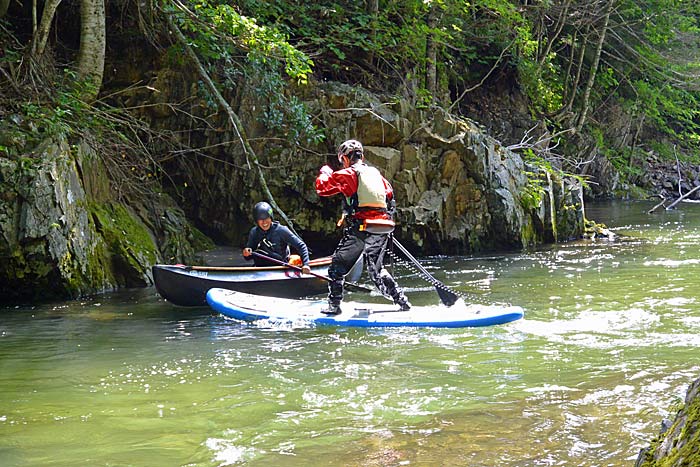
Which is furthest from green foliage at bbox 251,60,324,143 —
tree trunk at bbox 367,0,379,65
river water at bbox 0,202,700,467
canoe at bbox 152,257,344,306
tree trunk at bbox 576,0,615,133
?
tree trunk at bbox 576,0,615,133

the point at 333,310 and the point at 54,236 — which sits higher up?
the point at 54,236

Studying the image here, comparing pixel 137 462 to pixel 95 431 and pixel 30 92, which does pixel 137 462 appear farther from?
pixel 30 92

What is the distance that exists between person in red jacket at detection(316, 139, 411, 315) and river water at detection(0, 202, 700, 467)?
670mm

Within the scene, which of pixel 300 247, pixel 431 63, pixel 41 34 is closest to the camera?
pixel 300 247

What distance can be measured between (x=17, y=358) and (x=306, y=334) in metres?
2.50

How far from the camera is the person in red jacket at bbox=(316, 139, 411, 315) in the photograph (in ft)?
24.1

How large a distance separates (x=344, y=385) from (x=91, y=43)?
24.7 ft

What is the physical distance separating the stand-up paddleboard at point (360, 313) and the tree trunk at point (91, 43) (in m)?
4.28

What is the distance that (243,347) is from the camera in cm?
662

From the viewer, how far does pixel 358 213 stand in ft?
24.5

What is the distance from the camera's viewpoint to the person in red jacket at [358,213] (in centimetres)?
733

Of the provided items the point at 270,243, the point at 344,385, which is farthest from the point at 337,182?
the point at 344,385

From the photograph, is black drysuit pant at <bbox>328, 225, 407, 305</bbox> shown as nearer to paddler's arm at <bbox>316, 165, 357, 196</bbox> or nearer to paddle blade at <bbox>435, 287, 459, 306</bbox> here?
paddler's arm at <bbox>316, 165, 357, 196</bbox>

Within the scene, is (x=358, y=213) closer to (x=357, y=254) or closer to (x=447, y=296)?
(x=357, y=254)
